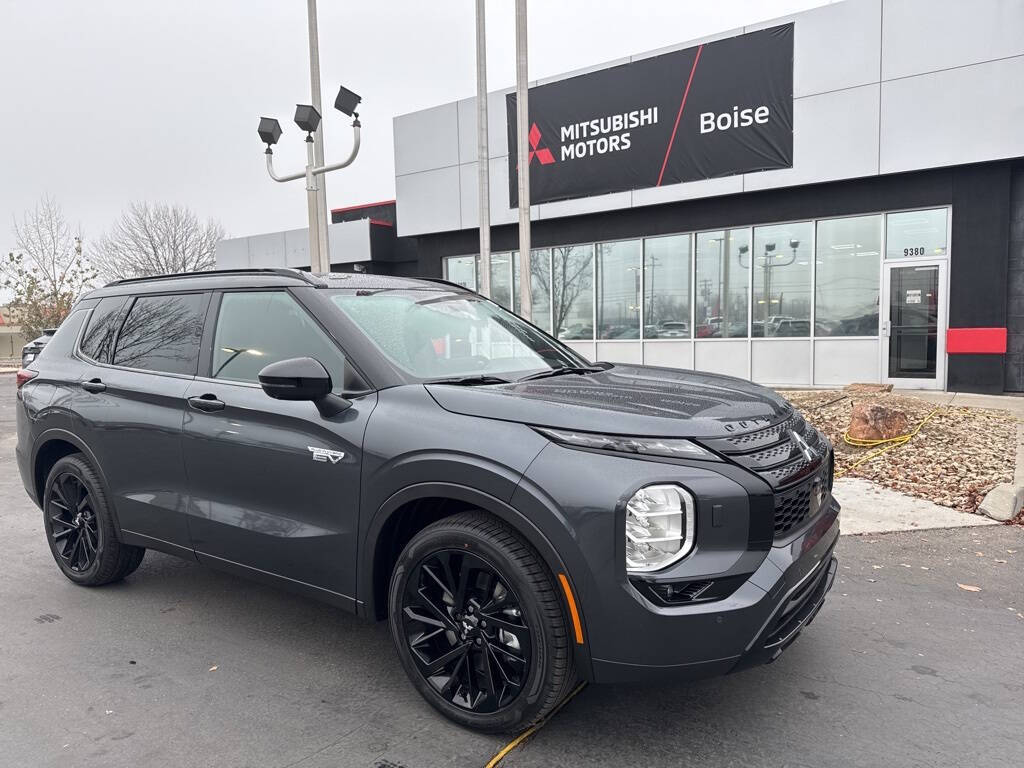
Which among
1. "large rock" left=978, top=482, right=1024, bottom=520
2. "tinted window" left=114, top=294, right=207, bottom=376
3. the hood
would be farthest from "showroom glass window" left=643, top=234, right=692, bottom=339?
"tinted window" left=114, top=294, right=207, bottom=376

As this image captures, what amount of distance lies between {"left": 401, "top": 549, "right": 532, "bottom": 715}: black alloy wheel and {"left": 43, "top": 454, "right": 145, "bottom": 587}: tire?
227cm

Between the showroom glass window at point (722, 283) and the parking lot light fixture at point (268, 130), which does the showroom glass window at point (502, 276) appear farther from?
the parking lot light fixture at point (268, 130)

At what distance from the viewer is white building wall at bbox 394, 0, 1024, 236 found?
39.3 feet

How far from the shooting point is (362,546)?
303 cm

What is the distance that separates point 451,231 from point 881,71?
10.2m

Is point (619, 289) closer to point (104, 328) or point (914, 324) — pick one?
point (914, 324)

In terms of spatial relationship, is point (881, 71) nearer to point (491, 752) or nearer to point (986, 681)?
point (986, 681)

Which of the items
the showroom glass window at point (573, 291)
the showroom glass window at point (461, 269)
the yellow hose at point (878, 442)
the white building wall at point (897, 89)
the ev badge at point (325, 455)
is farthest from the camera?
the showroom glass window at point (461, 269)

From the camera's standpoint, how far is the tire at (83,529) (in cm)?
423

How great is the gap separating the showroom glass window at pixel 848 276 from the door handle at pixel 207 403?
12918mm

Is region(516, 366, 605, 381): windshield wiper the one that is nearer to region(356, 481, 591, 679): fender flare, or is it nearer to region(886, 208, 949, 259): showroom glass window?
region(356, 481, 591, 679): fender flare

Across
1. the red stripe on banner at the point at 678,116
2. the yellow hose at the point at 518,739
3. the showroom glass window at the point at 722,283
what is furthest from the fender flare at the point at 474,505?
the red stripe on banner at the point at 678,116

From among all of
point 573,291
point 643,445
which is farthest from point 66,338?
point 573,291

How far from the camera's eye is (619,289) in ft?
55.1
